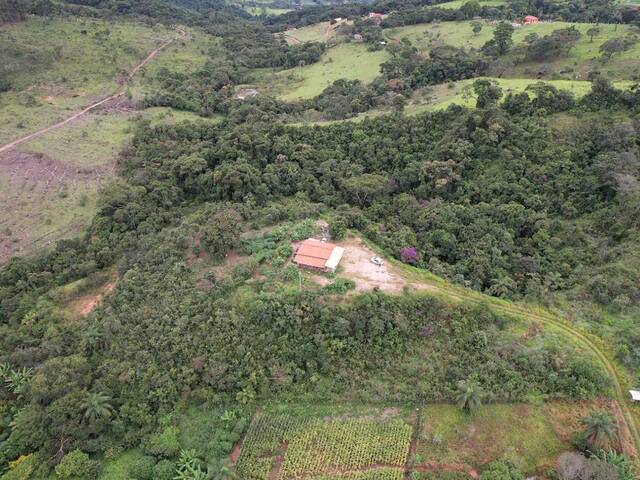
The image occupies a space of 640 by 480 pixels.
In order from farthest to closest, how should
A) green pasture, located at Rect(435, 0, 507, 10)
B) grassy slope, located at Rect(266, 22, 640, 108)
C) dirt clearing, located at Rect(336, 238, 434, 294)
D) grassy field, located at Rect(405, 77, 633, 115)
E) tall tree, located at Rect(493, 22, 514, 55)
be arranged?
green pasture, located at Rect(435, 0, 507, 10)
tall tree, located at Rect(493, 22, 514, 55)
grassy slope, located at Rect(266, 22, 640, 108)
grassy field, located at Rect(405, 77, 633, 115)
dirt clearing, located at Rect(336, 238, 434, 294)

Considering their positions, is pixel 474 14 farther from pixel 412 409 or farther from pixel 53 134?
pixel 412 409

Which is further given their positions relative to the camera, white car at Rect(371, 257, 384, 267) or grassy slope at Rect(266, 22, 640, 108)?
grassy slope at Rect(266, 22, 640, 108)

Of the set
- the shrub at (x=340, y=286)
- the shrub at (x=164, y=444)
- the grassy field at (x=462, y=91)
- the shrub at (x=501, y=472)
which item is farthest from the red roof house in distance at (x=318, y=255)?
the grassy field at (x=462, y=91)

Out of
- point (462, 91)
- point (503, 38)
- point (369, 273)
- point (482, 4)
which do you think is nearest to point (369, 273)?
point (369, 273)

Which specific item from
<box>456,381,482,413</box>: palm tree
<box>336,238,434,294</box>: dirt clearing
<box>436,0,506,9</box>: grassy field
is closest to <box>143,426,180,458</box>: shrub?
<box>336,238,434,294</box>: dirt clearing

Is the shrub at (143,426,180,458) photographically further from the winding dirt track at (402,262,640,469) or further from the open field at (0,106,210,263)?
the open field at (0,106,210,263)

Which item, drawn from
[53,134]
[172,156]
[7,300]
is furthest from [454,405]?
[53,134]
